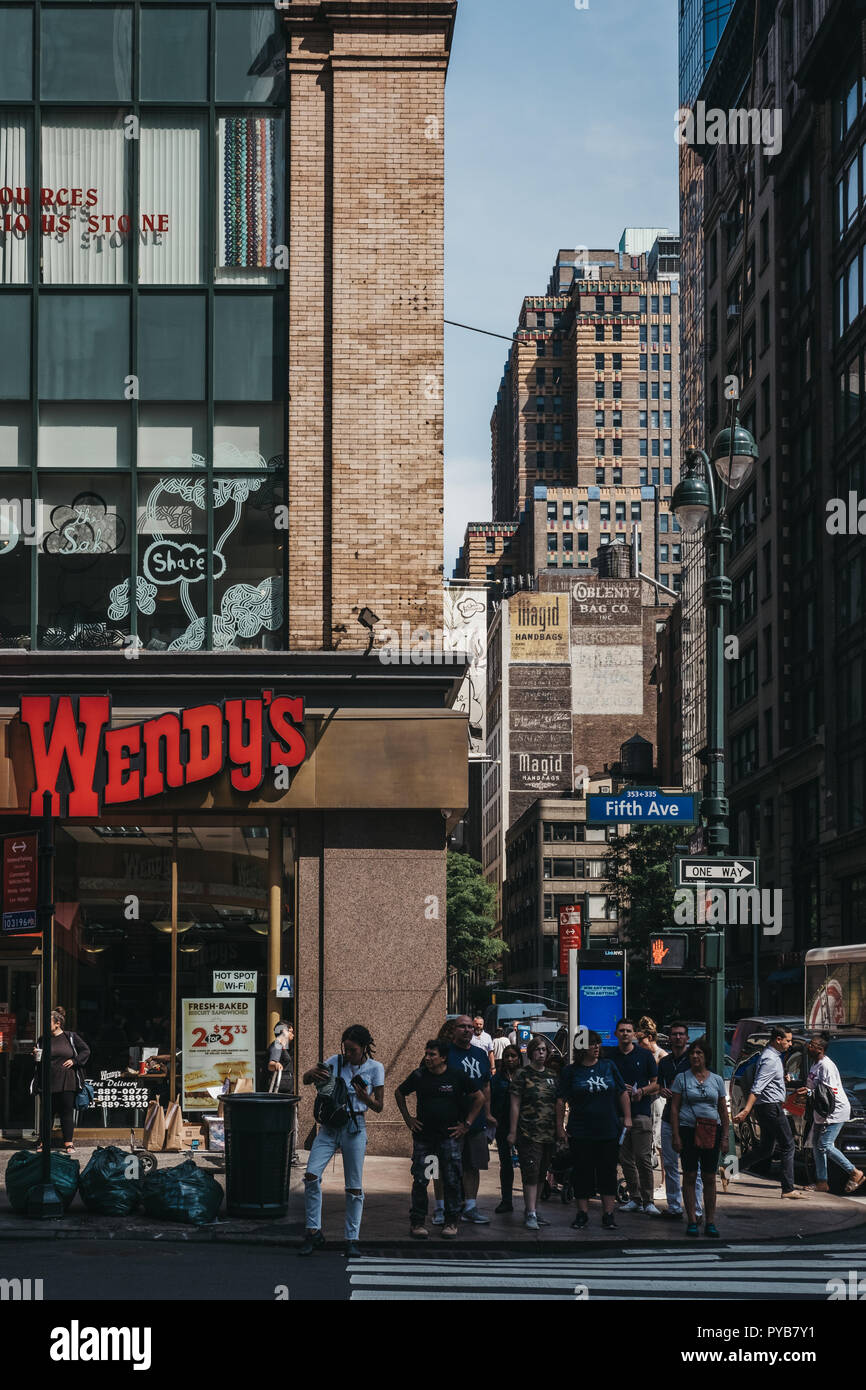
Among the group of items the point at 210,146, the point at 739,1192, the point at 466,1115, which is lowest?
the point at 739,1192

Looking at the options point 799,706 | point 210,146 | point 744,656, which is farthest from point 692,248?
point 210,146

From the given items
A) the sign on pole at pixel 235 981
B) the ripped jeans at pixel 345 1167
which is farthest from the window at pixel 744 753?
the ripped jeans at pixel 345 1167

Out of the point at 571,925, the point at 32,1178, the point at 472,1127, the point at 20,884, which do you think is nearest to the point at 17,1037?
the point at 20,884

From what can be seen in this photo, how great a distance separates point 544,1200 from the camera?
17.8m

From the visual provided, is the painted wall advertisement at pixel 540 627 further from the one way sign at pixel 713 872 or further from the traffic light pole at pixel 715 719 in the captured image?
the one way sign at pixel 713 872

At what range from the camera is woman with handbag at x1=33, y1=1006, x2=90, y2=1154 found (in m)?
19.9

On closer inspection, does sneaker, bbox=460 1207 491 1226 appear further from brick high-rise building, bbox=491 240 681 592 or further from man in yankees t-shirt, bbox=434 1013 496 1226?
brick high-rise building, bbox=491 240 681 592

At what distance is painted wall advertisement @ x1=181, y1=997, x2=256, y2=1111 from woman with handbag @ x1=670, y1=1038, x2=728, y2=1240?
7.47m

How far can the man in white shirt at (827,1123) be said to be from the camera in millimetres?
19312

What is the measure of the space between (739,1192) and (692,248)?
99947 mm

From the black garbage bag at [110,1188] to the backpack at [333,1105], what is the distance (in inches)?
93.0

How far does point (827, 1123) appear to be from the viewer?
1944cm

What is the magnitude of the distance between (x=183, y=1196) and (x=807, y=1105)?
8.56 meters
